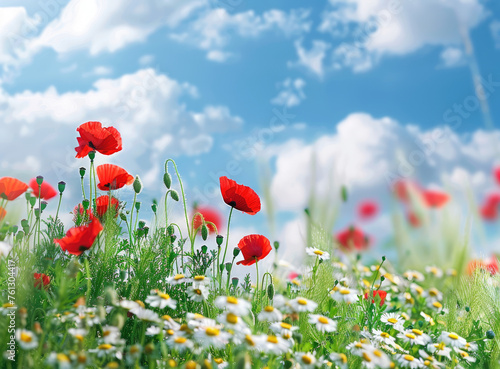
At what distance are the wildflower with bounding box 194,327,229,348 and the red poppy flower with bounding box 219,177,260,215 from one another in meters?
0.67

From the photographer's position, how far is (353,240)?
3.14 m

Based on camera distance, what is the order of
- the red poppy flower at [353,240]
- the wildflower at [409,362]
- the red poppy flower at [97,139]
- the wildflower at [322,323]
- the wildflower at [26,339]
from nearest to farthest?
1. the wildflower at [26,339]
2. the wildflower at [322,323]
3. the wildflower at [409,362]
4. the red poppy flower at [97,139]
5. the red poppy flower at [353,240]

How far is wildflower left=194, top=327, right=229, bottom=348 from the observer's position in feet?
4.59

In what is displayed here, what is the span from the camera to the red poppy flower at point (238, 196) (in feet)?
6.57

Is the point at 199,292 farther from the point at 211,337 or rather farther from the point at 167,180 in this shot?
the point at 167,180

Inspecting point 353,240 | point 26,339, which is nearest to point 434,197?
point 353,240

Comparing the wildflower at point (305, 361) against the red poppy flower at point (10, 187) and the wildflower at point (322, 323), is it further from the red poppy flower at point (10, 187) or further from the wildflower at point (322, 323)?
the red poppy flower at point (10, 187)

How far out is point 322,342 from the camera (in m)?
1.91

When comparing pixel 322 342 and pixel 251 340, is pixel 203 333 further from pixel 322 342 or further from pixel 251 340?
pixel 322 342

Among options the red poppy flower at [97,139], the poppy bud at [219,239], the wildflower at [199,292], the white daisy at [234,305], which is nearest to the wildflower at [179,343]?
the white daisy at [234,305]

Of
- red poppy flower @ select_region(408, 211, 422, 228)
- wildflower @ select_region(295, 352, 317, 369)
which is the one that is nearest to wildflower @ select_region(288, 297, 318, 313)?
wildflower @ select_region(295, 352, 317, 369)

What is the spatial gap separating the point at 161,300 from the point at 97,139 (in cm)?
84

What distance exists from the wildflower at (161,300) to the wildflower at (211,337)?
14cm

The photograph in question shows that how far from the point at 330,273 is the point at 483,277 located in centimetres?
64
